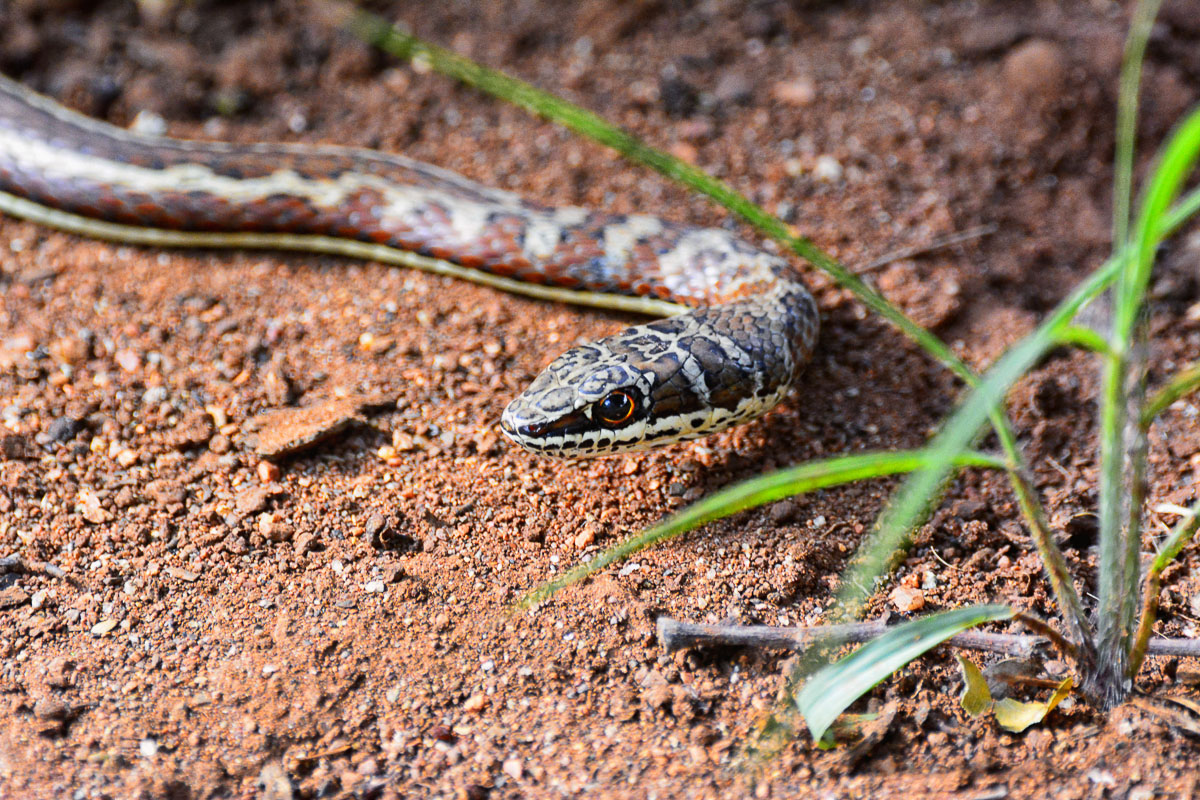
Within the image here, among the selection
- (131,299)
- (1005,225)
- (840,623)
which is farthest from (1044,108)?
(131,299)

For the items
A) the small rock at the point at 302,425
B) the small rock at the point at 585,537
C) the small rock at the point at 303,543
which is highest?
the small rock at the point at 585,537

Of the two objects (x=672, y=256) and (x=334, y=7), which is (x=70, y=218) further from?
(x=672, y=256)

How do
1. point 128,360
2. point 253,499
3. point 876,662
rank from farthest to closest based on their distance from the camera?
point 128,360 < point 253,499 < point 876,662

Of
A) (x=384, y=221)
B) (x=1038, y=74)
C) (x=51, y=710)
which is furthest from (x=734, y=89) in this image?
(x=51, y=710)

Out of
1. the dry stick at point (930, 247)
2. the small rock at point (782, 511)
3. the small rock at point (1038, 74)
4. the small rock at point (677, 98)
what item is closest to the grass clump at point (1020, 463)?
the small rock at point (782, 511)

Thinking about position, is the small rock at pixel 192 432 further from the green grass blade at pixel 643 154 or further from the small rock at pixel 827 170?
the small rock at pixel 827 170

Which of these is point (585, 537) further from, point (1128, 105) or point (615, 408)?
point (1128, 105)
